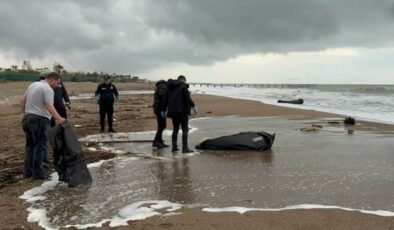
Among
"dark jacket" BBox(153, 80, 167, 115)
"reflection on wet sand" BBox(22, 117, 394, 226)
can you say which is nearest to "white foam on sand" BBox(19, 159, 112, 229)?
"reflection on wet sand" BBox(22, 117, 394, 226)

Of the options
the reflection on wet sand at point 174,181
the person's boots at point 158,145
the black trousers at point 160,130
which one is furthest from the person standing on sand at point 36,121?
the black trousers at point 160,130

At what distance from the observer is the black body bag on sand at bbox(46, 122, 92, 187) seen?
7.15 m

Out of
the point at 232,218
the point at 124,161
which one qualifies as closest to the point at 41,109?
the point at 124,161

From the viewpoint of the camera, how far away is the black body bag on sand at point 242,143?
1040cm

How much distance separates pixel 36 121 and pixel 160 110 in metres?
4.08

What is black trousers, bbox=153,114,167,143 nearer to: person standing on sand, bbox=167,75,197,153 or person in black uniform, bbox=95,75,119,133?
person standing on sand, bbox=167,75,197,153

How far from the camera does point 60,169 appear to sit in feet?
23.8

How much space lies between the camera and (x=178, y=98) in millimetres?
10656

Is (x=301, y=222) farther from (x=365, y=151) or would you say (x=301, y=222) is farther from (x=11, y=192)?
(x=365, y=151)

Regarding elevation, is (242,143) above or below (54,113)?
below

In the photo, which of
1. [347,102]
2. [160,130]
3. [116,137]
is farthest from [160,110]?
[347,102]

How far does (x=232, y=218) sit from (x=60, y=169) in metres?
3.10

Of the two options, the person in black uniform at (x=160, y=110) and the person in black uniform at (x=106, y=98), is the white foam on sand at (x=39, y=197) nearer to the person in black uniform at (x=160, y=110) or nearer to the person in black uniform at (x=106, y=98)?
the person in black uniform at (x=160, y=110)

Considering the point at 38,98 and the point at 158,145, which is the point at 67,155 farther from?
the point at 158,145
